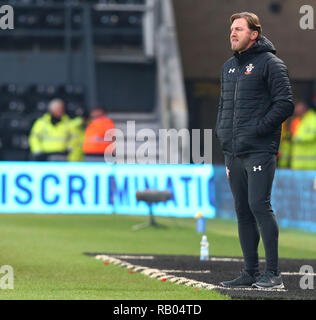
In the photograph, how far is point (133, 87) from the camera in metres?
26.8

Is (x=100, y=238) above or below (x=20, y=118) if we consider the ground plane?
below

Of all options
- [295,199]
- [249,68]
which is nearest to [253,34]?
[249,68]

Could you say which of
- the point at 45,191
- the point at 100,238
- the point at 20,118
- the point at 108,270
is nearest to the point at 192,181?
the point at 45,191

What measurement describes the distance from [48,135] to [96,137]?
1.10 m

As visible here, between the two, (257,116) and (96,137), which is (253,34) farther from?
(96,137)

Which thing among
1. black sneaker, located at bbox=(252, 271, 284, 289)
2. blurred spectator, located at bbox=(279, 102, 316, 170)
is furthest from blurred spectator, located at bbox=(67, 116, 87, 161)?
black sneaker, located at bbox=(252, 271, 284, 289)

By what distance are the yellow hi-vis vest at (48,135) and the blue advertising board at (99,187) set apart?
2.16m

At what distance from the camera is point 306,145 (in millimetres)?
20734

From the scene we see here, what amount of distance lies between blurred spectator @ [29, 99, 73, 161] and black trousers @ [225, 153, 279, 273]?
1355 centimetres

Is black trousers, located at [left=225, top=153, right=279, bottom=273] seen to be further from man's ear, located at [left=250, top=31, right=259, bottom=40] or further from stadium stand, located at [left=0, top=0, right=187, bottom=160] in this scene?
stadium stand, located at [left=0, top=0, right=187, bottom=160]

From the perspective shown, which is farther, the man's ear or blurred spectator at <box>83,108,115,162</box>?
blurred spectator at <box>83,108,115,162</box>

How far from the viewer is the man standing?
28.5 feet
